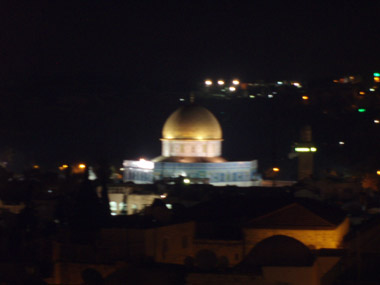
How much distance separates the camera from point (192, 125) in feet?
148

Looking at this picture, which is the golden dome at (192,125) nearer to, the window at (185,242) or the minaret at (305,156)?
the minaret at (305,156)

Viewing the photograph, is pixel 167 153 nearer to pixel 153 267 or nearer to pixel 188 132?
pixel 188 132

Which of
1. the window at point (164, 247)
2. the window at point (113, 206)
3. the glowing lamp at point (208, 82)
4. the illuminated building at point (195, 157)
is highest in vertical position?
the glowing lamp at point (208, 82)

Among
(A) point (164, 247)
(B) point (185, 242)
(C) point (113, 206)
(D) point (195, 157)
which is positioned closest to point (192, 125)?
(D) point (195, 157)

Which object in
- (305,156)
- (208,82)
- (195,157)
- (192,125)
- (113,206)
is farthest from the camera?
(208,82)

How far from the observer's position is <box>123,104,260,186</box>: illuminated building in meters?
45.1

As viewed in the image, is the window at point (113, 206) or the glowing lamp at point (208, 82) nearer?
the window at point (113, 206)

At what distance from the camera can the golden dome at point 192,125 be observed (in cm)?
4538

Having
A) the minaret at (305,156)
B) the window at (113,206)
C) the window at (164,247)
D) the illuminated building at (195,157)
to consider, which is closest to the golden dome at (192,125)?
the illuminated building at (195,157)

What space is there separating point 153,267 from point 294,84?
86050mm

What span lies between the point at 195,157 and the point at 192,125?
149cm

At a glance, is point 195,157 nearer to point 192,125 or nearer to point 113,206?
point 192,125

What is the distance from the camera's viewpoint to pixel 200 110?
1812 inches

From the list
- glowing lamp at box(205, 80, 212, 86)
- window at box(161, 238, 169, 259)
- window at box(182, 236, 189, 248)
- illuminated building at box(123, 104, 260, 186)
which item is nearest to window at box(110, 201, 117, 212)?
illuminated building at box(123, 104, 260, 186)
